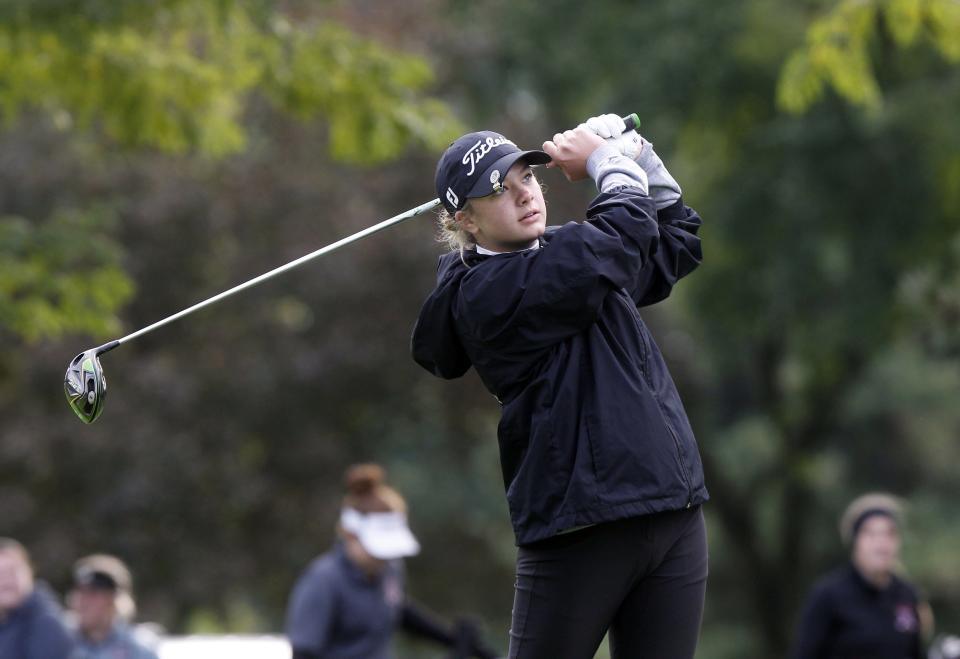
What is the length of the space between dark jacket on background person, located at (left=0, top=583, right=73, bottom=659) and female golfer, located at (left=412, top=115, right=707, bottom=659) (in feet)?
16.8

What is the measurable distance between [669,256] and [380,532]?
12.8 feet

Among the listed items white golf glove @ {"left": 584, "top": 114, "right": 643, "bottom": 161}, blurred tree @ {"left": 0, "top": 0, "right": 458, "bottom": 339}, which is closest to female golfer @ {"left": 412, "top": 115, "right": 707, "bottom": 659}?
white golf glove @ {"left": 584, "top": 114, "right": 643, "bottom": 161}

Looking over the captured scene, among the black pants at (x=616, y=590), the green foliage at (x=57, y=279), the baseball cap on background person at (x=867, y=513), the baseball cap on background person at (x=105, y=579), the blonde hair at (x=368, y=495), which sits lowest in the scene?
the black pants at (x=616, y=590)

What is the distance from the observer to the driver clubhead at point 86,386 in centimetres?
419

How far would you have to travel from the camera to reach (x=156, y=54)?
Answer: 846 centimetres

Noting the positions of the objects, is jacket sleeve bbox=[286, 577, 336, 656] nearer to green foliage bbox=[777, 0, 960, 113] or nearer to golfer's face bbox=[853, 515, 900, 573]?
golfer's face bbox=[853, 515, 900, 573]

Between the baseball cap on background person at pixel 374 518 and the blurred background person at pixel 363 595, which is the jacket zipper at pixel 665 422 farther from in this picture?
the baseball cap on background person at pixel 374 518

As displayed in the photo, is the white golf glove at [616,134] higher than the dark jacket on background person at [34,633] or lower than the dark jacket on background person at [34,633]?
higher

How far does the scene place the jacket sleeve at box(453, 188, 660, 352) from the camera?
3.57 m

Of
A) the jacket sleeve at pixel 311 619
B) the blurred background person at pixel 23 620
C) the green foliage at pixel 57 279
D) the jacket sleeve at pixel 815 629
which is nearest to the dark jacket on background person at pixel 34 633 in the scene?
the blurred background person at pixel 23 620

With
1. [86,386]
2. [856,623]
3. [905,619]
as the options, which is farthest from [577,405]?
[905,619]

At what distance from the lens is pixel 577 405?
3566 mm

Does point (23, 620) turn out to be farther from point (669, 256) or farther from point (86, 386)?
point (669, 256)

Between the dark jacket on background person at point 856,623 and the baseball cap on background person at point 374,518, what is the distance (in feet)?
6.30
